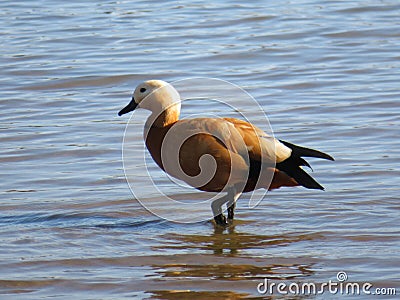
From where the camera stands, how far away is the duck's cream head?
6.85 meters

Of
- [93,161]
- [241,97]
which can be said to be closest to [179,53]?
[241,97]

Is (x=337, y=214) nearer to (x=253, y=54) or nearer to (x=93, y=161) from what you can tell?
(x=93, y=161)

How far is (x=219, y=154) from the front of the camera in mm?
6633

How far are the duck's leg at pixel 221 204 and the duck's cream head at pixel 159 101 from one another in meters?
0.64

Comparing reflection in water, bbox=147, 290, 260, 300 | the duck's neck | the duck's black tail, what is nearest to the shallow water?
reflection in water, bbox=147, 290, 260, 300

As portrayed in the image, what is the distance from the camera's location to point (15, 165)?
26.9 feet

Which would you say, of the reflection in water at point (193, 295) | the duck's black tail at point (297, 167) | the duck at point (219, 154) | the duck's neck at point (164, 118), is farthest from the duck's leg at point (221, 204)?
the reflection in water at point (193, 295)

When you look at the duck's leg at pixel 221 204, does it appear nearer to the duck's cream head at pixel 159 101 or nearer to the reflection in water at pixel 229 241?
the reflection in water at pixel 229 241

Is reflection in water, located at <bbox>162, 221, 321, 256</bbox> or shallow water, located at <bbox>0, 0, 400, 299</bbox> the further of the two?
reflection in water, located at <bbox>162, 221, 321, 256</bbox>

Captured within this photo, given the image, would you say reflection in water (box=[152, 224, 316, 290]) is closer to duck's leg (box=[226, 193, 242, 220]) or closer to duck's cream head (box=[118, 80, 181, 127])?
duck's leg (box=[226, 193, 242, 220])

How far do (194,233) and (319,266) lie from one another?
1199mm

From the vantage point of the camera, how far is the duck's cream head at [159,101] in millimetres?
6852

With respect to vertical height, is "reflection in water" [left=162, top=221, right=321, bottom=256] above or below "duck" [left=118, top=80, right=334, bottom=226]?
below

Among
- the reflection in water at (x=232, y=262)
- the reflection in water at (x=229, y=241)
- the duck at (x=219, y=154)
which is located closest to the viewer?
the reflection in water at (x=232, y=262)
